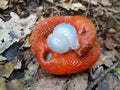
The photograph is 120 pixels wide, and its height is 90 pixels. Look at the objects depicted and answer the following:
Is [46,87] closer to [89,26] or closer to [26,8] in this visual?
[89,26]

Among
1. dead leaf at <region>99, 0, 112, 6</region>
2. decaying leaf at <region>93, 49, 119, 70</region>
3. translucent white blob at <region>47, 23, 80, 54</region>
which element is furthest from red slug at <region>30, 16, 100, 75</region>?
dead leaf at <region>99, 0, 112, 6</region>

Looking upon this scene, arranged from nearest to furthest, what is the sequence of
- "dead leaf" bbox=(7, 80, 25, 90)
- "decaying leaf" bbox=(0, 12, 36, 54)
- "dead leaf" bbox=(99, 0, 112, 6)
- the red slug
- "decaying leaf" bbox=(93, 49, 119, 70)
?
the red slug → "dead leaf" bbox=(7, 80, 25, 90) → "decaying leaf" bbox=(93, 49, 119, 70) → "decaying leaf" bbox=(0, 12, 36, 54) → "dead leaf" bbox=(99, 0, 112, 6)

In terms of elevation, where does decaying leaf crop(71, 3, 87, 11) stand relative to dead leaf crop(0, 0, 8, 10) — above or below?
below

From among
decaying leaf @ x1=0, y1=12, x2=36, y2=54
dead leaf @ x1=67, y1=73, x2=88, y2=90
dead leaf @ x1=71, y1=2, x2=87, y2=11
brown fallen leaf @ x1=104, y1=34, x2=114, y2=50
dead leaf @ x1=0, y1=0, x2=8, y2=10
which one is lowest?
dead leaf @ x1=67, y1=73, x2=88, y2=90

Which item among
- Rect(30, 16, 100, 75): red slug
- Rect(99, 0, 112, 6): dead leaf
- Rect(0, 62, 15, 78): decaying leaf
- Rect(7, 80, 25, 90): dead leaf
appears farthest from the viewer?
Rect(99, 0, 112, 6): dead leaf

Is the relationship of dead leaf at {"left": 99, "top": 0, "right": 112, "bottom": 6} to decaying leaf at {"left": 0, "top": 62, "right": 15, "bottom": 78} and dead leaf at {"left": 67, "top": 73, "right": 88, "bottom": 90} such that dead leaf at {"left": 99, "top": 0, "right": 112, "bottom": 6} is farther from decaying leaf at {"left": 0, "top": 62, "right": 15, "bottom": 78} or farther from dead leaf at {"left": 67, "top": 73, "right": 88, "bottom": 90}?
decaying leaf at {"left": 0, "top": 62, "right": 15, "bottom": 78}

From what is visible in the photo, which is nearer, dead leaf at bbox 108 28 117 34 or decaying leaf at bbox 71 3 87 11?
dead leaf at bbox 108 28 117 34
